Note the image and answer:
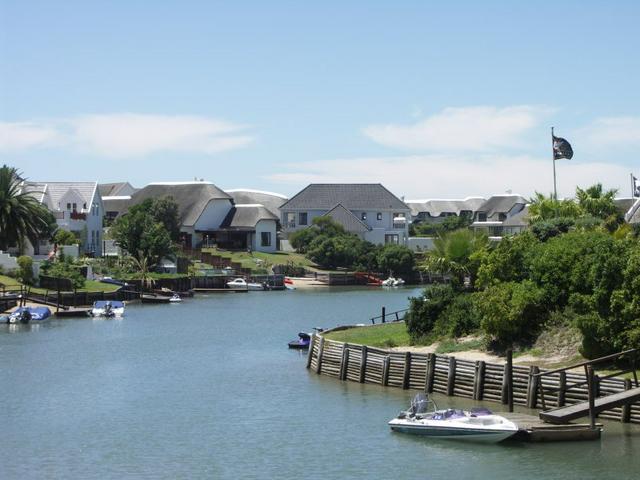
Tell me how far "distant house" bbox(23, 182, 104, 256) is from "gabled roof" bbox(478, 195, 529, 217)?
75.7 metres

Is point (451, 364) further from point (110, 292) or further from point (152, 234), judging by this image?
point (152, 234)

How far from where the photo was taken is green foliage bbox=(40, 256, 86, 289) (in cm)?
10425

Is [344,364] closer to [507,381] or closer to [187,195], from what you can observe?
[507,381]

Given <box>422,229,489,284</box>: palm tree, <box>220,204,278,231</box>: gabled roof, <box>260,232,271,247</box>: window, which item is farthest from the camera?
<box>260,232,271,247</box>: window

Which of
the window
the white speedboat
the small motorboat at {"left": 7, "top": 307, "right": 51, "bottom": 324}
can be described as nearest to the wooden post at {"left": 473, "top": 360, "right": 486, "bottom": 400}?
the small motorboat at {"left": 7, "top": 307, "right": 51, "bottom": 324}

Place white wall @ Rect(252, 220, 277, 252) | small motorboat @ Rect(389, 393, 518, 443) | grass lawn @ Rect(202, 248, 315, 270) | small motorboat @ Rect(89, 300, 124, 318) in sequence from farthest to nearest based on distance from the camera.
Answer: white wall @ Rect(252, 220, 277, 252) < grass lawn @ Rect(202, 248, 315, 270) < small motorboat @ Rect(89, 300, 124, 318) < small motorboat @ Rect(389, 393, 518, 443)

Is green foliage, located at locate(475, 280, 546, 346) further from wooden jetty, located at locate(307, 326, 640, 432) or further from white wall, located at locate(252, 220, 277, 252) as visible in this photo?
white wall, located at locate(252, 220, 277, 252)

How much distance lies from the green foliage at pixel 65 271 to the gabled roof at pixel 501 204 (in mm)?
98406

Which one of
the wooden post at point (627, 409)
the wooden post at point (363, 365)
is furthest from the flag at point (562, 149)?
the wooden post at point (627, 409)

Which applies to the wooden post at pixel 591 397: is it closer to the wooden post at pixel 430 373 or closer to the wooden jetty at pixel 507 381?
the wooden jetty at pixel 507 381

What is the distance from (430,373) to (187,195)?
121 m

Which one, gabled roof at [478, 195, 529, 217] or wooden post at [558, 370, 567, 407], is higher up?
gabled roof at [478, 195, 529, 217]

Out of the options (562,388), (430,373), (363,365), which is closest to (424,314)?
(363,365)

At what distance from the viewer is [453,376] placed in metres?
46.4
